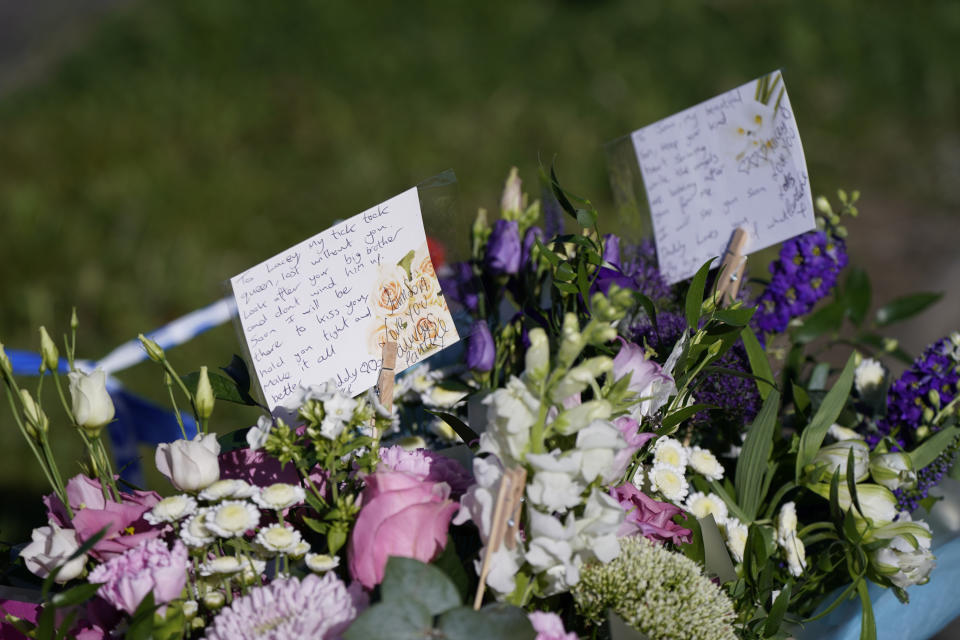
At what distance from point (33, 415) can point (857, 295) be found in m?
1.03

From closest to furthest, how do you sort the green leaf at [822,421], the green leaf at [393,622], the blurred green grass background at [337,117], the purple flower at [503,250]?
the green leaf at [393,622] → the green leaf at [822,421] → the purple flower at [503,250] → the blurred green grass background at [337,117]

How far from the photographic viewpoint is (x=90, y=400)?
68 cm

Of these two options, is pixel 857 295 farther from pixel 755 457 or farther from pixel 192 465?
pixel 192 465

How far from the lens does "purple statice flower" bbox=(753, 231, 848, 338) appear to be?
1028mm

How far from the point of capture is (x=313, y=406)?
0.67m

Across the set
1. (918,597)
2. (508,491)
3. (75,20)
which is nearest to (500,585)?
(508,491)

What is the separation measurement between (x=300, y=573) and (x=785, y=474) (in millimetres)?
537

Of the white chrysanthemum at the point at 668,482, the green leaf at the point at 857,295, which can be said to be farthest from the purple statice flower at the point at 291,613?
the green leaf at the point at 857,295

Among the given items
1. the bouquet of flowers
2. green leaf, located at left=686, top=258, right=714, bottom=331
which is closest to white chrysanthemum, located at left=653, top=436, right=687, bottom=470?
the bouquet of flowers

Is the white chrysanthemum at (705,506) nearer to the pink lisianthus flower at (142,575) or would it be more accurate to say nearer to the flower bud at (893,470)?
the flower bud at (893,470)

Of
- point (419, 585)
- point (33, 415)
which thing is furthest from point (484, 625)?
point (33, 415)

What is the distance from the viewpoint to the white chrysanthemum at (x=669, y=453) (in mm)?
834

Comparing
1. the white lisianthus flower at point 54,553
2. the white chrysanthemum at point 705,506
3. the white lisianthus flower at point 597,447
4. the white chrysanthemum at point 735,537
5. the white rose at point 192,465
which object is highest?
the white rose at point 192,465

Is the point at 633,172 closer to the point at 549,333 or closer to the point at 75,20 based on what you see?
the point at 549,333
